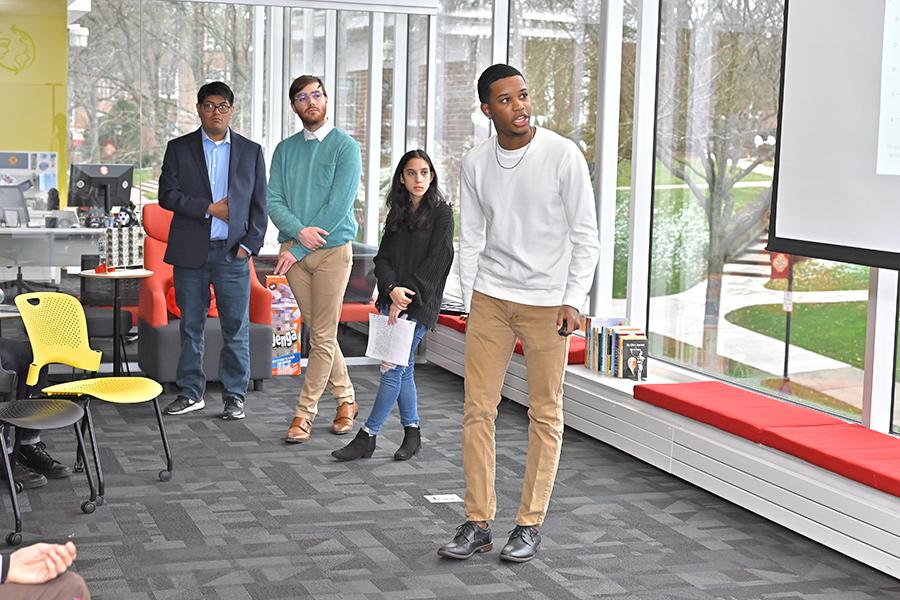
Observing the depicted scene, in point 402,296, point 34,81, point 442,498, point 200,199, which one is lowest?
point 442,498

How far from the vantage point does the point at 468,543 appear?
14.5 feet

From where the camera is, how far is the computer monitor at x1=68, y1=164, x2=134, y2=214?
8.16 metres

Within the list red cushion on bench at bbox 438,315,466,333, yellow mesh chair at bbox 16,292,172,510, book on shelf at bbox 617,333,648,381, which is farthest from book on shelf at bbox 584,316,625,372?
yellow mesh chair at bbox 16,292,172,510

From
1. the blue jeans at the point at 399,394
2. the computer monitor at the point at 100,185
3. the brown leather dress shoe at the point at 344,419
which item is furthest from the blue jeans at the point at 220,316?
the computer monitor at the point at 100,185

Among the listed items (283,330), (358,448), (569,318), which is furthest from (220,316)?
(569,318)

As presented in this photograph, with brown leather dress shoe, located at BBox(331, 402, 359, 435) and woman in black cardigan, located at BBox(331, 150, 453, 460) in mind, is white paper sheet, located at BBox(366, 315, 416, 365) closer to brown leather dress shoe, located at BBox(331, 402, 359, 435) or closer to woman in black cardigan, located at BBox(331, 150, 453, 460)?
woman in black cardigan, located at BBox(331, 150, 453, 460)

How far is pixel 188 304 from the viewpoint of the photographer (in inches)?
275

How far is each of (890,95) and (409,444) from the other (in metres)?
2.73

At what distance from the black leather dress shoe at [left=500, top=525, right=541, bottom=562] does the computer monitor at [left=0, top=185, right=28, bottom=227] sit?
4922mm

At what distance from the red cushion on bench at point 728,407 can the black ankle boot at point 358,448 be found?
1.37m

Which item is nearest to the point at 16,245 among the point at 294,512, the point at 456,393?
the point at 456,393

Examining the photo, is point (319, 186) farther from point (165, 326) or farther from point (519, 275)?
point (519, 275)

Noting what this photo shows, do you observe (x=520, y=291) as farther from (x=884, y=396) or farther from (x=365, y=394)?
(x=365, y=394)

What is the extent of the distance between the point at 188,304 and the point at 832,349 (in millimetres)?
3559
